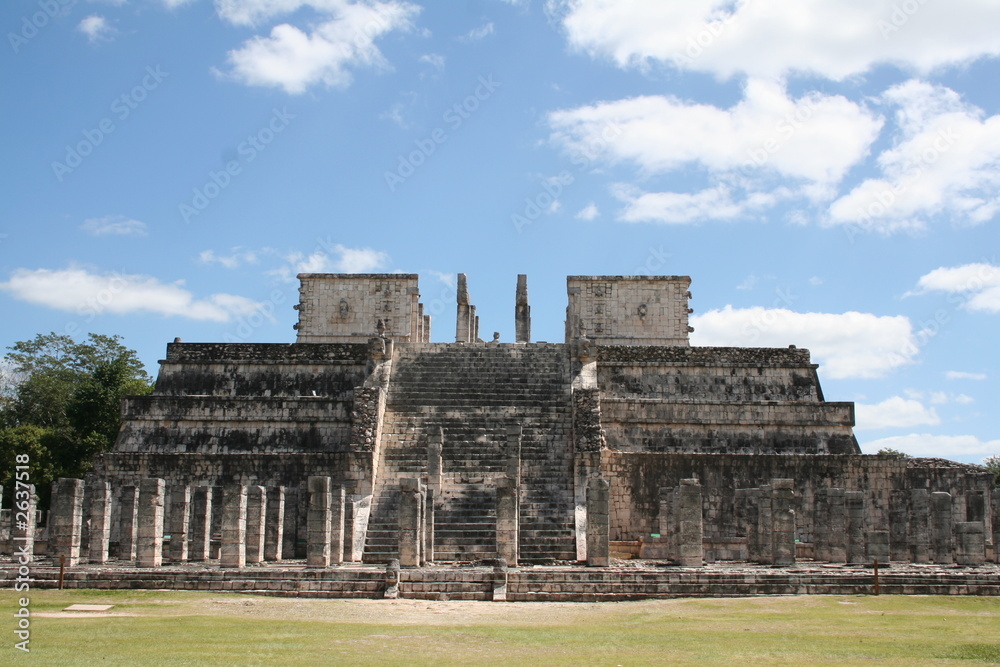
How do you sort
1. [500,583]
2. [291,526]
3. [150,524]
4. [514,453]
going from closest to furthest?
[500,583]
[150,524]
[291,526]
[514,453]

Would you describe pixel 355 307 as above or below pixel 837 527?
above

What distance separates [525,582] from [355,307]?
61.6 feet

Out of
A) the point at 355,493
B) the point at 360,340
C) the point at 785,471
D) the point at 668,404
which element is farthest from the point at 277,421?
the point at 785,471

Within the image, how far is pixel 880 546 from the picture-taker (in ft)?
66.5

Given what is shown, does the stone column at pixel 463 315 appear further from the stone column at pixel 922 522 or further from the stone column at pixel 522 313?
the stone column at pixel 922 522

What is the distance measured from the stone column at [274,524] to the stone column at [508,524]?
187 inches

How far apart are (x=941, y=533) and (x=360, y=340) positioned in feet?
63.2

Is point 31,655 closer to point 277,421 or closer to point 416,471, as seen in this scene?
point 416,471

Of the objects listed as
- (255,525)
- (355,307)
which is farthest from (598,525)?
(355,307)

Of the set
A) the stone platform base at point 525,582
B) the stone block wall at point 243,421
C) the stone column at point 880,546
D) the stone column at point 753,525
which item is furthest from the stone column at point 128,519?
the stone column at point 880,546

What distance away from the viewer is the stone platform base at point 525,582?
17.8 metres

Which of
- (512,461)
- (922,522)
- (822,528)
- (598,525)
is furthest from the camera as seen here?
(512,461)

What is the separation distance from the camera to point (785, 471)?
25.8 m

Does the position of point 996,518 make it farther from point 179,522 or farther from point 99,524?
point 99,524
